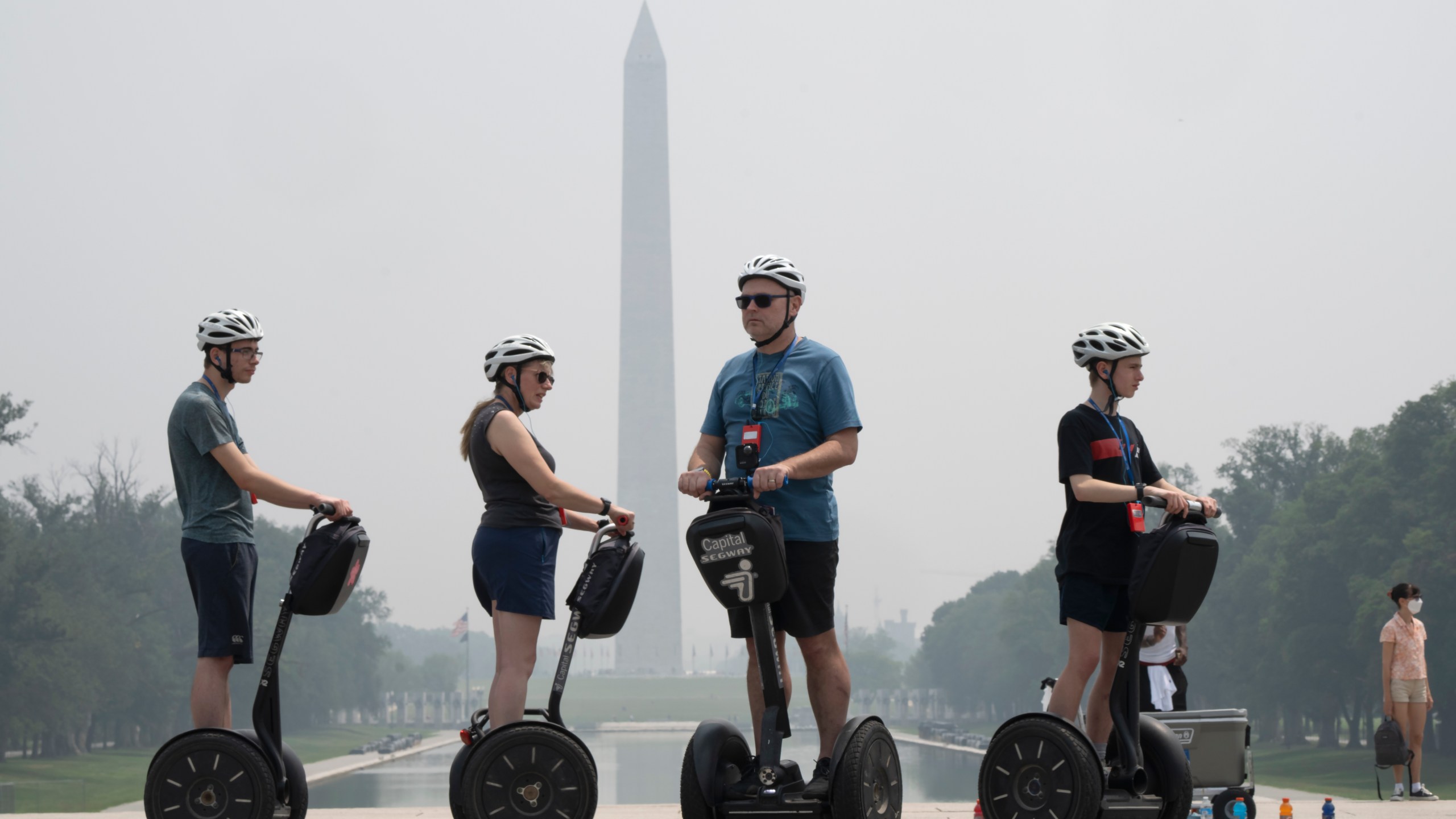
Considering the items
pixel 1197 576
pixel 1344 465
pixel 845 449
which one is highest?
pixel 1344 465

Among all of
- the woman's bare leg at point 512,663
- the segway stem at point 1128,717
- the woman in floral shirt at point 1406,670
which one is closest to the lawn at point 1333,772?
the woman in floral shirt at point 1406,670

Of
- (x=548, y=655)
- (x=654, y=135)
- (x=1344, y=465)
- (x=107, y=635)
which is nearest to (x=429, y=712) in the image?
(x=548, y=655)

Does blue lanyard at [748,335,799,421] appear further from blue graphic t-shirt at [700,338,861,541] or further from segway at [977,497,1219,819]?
segway at [977,497,1219,819]

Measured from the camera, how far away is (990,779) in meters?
5.67

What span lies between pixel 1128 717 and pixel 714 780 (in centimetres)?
159

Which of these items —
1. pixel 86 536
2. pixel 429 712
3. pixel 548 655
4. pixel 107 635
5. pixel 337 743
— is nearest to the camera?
pixel 107 635

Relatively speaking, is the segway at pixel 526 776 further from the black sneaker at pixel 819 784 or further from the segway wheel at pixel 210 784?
the black sneaker at pixel 819 784

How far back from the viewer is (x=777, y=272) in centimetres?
565

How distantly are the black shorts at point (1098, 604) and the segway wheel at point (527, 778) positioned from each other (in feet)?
6.26

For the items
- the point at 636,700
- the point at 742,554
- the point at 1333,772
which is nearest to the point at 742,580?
the point at 742,554

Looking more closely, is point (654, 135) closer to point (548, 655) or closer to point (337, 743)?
point (337, 743)

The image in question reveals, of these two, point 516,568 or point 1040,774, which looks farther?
point 516,568

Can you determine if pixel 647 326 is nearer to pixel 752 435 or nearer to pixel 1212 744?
pixel 1212 744

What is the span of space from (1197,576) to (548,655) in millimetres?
158700
